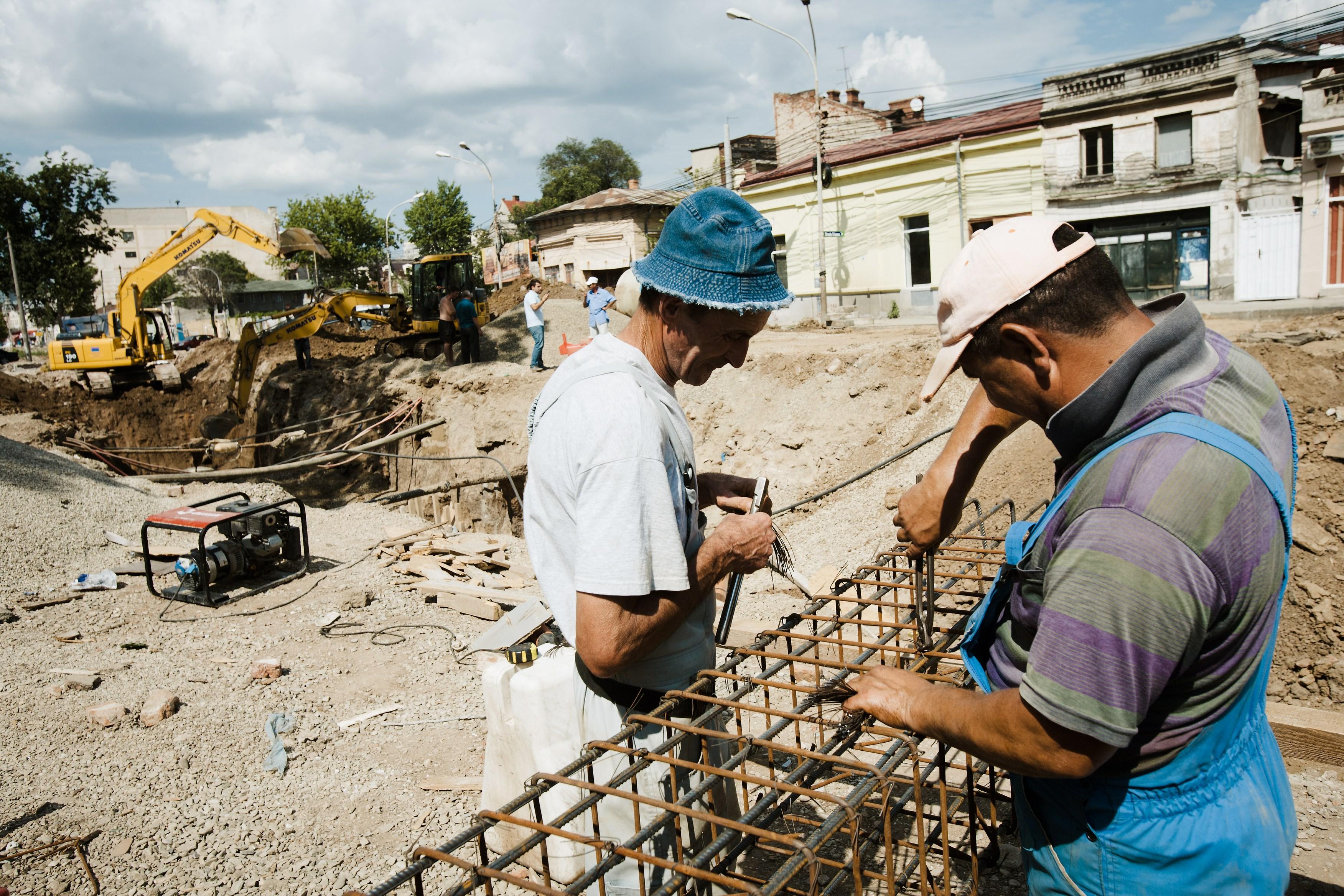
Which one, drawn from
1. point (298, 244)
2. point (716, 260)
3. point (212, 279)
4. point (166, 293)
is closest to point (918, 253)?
point (298, 244)

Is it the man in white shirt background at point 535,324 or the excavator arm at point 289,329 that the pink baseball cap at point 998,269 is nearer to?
the man in white shirt background at point 535,324

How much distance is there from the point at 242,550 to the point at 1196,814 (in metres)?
8.18

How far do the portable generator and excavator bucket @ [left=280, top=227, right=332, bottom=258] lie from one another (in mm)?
12752

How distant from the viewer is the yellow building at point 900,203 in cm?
2109

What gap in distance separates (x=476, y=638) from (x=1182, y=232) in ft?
63.9

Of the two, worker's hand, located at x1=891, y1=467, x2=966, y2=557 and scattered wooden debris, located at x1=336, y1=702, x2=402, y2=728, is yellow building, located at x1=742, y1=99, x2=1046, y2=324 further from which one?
worker's hand, located at x1=891, y1=467, x2=966, y2=557

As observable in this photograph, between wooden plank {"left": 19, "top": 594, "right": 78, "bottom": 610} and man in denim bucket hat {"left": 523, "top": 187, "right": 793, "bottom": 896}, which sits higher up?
man in denim bucket hat {"left": 523, "top": 187, "right": 793, "bottom": 896}

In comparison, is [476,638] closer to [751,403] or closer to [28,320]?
[751,403]

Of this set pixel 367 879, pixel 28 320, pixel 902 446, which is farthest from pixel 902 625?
pixel 28 320

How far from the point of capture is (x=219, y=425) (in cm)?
2086

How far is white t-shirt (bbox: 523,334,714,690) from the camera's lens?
1.71 meters

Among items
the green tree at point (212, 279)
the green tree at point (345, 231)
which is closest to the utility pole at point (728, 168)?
the green tree at point (345, 231)

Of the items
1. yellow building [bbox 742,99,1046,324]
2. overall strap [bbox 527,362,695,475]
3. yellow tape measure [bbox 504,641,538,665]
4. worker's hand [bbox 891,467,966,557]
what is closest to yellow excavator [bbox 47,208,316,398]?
yellow building [bbox 742,99,1046,324]

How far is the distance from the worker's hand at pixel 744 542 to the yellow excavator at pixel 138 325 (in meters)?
19.1
